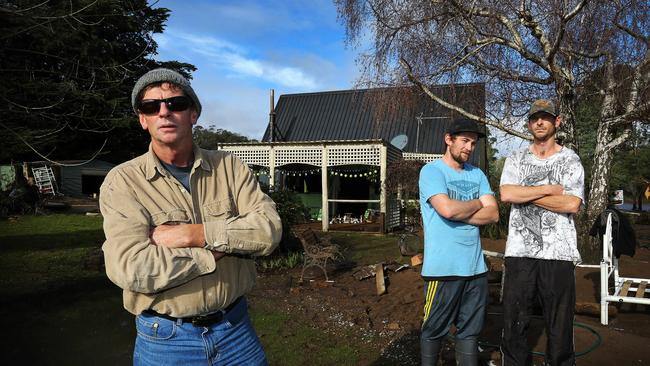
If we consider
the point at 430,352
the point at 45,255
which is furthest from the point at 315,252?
the point at 45,255

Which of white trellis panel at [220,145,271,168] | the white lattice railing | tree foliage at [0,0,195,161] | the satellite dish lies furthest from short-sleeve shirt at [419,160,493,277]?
the satellite dish

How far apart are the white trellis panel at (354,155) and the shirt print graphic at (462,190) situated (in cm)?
1067

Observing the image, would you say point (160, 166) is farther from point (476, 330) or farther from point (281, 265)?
point (281, 265)

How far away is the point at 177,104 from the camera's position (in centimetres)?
195

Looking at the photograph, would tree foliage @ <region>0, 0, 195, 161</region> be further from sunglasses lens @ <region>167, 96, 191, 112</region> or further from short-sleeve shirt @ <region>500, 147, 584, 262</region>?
short-sleeve shirt @ <region>500, 147, 584, 262</region>

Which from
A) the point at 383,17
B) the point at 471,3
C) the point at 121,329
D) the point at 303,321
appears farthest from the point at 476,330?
the point at 383,17

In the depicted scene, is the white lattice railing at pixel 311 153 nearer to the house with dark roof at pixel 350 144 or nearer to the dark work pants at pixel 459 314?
the house with dark roof at pixel 350 144

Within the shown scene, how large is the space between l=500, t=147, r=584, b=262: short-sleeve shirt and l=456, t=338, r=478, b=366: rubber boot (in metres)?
0.77

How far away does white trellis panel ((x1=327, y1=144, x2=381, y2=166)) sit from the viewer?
1419cm

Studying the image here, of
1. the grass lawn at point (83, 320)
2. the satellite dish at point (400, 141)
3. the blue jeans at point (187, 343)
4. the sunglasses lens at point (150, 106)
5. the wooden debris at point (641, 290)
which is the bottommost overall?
the grass lawn at point (83, 320)

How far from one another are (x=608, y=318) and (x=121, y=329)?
5587 mm

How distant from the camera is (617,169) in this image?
34844mm

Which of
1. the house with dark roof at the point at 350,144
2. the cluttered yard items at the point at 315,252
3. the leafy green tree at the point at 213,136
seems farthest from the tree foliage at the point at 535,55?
the leafy green tree at the point at 213,136

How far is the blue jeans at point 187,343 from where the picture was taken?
1.78 metres
